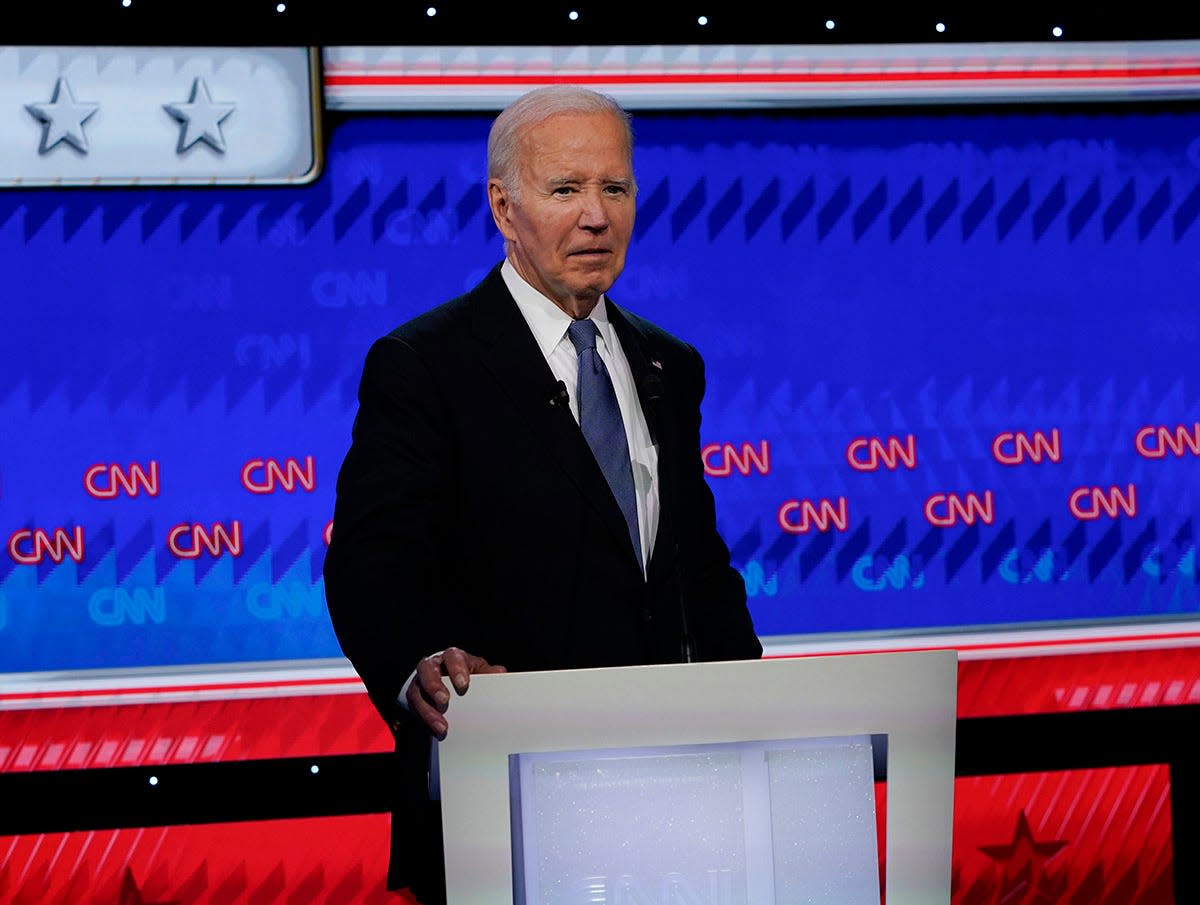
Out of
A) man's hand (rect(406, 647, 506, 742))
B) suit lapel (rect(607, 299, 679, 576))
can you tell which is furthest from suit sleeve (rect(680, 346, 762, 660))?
man's hand (rect(406, 647, 506, 742))

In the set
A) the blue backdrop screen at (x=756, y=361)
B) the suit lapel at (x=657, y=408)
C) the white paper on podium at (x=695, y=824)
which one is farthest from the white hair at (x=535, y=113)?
the blue backdrop screen at (x=756, y=361)

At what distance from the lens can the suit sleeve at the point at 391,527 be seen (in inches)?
60.0

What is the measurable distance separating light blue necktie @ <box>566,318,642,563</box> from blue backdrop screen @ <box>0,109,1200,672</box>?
4.60ft

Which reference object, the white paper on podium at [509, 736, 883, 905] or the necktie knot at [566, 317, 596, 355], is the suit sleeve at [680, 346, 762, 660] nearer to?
the necktie knot at [566, 317, 596, 355]

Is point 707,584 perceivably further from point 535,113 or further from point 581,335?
point 535,113

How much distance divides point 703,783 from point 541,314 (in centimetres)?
75

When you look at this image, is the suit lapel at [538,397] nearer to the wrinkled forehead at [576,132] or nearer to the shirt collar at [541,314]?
the shirt collar at [541,314]

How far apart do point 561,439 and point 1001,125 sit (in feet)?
6.75

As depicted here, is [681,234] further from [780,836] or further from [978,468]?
[780,836]

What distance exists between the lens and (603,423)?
1.76 m

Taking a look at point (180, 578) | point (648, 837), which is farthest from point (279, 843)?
point (648, 837)

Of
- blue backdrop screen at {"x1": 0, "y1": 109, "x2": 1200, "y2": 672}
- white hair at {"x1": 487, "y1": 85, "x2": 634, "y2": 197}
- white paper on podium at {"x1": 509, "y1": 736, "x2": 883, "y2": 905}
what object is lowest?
white paper on podium at {"x1": 509, "y1": 736, "x2": 883, "y2": 905}

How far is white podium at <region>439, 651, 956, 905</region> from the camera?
1.18 meters

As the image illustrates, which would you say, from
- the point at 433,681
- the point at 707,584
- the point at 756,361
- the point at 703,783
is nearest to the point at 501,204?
the point at 707,584
